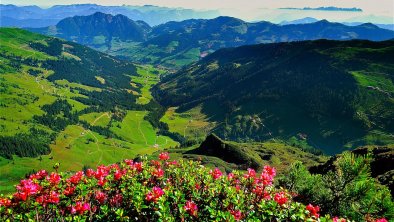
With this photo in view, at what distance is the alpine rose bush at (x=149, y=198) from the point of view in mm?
21609

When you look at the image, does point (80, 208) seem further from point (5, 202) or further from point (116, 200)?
point (5, 202)

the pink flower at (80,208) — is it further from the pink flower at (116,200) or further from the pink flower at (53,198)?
→ the pink flower at (116,200)

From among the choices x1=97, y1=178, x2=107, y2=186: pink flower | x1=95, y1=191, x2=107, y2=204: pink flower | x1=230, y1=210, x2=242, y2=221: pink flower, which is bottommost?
x1=95, y1=191, x2=107, y2=204: pink flower

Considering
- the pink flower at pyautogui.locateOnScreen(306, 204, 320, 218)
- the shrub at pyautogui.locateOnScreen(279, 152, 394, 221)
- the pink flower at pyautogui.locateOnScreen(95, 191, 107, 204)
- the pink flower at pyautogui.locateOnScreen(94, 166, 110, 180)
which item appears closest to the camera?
the pink flower at pyautogui.locateOnScreen(306, 204, 320, 218)

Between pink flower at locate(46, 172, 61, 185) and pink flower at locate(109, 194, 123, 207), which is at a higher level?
pink flower at locate(46, 172, 61, 185)

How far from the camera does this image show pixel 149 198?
21.8m

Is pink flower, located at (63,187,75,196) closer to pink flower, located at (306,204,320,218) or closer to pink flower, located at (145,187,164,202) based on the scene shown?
pink flower, located at (145,187,164,202)

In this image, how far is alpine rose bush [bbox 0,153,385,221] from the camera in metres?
21.6

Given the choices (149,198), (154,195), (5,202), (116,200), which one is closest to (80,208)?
(116,200)

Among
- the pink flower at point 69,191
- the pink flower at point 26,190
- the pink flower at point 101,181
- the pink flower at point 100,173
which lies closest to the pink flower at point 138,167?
the pink flower at point 100,173

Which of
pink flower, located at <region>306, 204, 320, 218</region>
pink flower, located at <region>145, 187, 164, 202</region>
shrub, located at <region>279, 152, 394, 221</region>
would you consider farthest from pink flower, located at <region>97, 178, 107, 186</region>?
shrub, located at <region>279, 152, 394, 221</region>

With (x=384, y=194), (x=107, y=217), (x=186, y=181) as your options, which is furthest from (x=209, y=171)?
(x=384, y=194)

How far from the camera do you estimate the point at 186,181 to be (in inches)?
1107

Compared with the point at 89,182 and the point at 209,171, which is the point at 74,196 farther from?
the point at 209,171
